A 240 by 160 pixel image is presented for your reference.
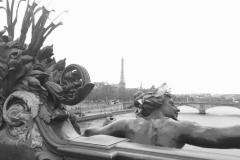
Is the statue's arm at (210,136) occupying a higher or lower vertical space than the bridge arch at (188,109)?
higher

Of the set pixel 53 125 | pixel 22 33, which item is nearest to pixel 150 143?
pixel 53 125

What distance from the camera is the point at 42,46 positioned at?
300 cm

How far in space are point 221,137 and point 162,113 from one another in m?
0.62

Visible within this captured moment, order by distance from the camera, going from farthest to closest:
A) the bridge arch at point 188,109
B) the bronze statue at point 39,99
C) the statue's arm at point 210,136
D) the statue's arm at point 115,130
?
the bridge arch at point 188,109 < the statue's arm at point 115,130 < the bronze statue at point 39,99 < the statue's arm at point 210,136

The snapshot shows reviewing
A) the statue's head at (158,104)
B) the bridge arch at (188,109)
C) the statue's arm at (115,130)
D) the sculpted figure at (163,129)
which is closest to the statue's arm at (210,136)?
the sculpted figure at (163,129)

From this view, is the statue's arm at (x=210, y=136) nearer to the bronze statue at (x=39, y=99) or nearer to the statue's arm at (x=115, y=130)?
the bronze statue at (x=39, y=99)

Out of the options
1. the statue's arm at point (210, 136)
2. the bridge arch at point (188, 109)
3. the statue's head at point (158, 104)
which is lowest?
the bridge arch at point (188, 109)

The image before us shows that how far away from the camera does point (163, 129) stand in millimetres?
2453

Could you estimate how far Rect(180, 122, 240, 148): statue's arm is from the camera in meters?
2.12

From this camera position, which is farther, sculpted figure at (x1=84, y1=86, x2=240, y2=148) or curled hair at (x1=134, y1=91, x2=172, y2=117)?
curled hair at (x1=134, y1=91, x2=172, y2=117)

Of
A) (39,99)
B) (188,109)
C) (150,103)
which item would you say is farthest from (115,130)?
(188,109)

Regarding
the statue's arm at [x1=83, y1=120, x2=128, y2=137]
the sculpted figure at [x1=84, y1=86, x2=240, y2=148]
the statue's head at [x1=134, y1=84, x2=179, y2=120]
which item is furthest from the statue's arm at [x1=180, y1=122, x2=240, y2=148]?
the statue's arm at [x1=83, y1=120, x2=128, y2=137]

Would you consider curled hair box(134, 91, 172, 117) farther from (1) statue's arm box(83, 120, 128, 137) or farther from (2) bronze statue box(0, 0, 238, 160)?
(1) statue's arm box(83, 120, 128, 137)

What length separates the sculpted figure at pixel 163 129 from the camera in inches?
86.1
